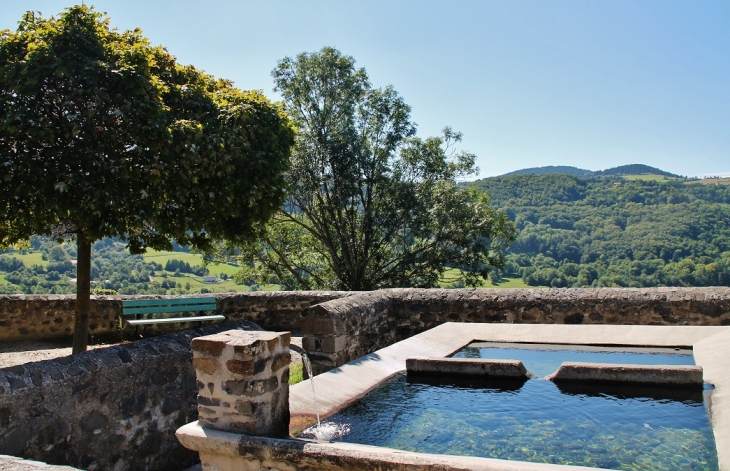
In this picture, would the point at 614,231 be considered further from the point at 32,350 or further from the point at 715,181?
the point at 32,350

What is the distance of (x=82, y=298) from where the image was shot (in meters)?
8.23

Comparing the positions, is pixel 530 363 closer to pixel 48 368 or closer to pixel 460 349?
pixel 460 349

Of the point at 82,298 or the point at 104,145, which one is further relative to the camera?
the point at 82,298

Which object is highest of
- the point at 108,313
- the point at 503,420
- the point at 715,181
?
the point at 715,181

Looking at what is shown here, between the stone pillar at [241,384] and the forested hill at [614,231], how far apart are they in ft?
65.0

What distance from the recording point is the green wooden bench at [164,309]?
10234mm

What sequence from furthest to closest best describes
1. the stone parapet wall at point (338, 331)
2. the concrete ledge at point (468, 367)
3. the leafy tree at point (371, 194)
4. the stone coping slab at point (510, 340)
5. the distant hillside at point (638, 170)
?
1. the distant hillside at point (638, 170)
2. the leafy tree at point (371, 194)
3. the stone parapet wall at point (338, 331)
4. the concrete ledge at point (468, 367)
5. the stone coping slab at point (510, 340)

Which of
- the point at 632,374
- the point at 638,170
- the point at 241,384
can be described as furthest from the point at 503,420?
the point at 638,170

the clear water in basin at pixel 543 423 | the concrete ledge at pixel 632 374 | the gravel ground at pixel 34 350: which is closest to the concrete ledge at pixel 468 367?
the clear water in basin at pixel 543 423

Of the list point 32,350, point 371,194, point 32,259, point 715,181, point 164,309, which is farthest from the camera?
point 715,181

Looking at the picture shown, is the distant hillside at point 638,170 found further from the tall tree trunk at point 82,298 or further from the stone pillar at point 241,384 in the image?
the stone pillar at point 241,384

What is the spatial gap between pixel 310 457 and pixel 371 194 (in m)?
15.7

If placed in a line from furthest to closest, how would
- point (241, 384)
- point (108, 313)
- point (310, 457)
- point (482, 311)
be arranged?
1. point (108, 313)
2. point (482, 311)
3. point (241, 384)
4. point (310, 457)

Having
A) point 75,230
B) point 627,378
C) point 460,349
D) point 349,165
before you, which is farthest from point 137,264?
point 627,378
